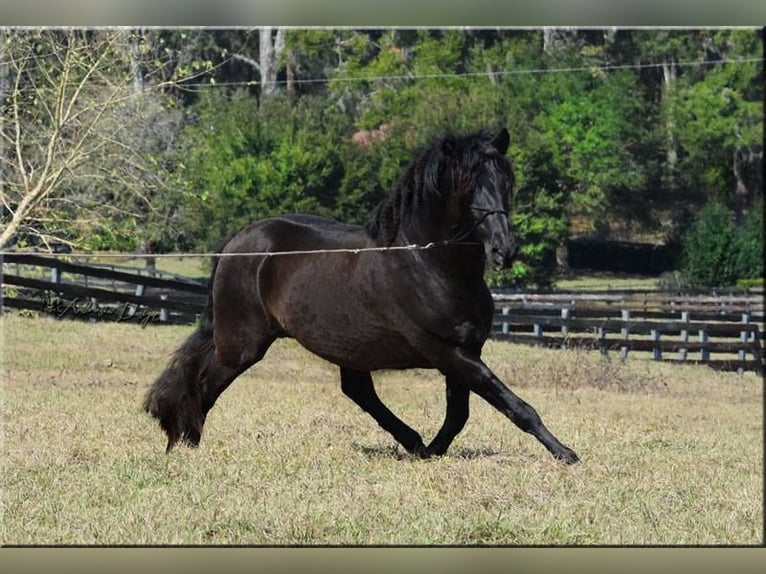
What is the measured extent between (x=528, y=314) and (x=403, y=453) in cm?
A: 1742

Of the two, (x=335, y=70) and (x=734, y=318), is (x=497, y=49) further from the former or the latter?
(x=734, y=318)

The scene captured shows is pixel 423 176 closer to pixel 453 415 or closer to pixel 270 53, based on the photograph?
pixel 453 415

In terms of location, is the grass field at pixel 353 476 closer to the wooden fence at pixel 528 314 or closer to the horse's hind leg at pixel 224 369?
the horse's hind leg at pixel 224 369

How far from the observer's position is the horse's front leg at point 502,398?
306 inches

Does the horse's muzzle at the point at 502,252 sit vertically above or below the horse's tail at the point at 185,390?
above

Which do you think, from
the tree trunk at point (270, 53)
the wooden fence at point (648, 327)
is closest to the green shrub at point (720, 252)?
the wooden fence at point (648, 327)

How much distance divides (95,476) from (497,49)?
34.8 meters

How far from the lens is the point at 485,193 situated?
7562 millimetres

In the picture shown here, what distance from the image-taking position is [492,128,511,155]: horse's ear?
7754mm

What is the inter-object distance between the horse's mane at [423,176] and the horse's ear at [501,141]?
4cm

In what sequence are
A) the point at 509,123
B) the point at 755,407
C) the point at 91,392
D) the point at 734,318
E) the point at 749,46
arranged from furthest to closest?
1. the point at 749,46
2. the point at 509,123
3. the point at 734,318
4. the point at 755,407
5. the point at 91,392

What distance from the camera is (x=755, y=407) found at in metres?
15.4

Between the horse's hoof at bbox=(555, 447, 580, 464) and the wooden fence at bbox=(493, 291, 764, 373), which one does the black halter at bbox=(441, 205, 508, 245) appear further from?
the wooden fence at bbox=(493, 291, 764, 373)

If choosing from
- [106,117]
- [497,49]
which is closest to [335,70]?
[497,49]
